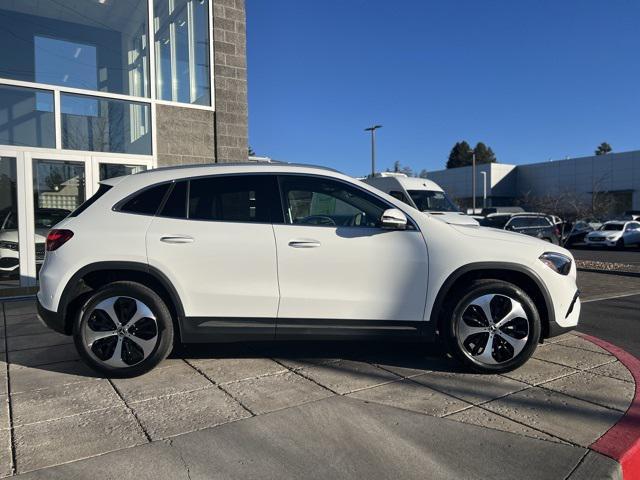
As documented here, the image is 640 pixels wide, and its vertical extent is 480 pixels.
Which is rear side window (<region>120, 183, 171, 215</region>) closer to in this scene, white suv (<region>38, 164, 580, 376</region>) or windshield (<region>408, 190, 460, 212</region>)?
white suv (<region>38, 164, 580, 376</region>)

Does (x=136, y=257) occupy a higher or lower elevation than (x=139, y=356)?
higher

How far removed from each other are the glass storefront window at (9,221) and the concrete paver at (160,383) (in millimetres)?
5319

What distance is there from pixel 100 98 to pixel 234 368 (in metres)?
6.70

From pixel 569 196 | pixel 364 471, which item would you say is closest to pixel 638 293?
pixel 364 471

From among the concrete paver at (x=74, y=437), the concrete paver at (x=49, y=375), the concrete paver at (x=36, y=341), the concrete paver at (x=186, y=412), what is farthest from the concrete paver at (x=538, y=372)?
the concrete paver at (x=36, y=341)

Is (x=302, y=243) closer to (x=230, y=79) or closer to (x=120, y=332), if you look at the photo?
(x=120, y=332)

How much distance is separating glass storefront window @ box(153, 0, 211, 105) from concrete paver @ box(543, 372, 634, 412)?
813cm

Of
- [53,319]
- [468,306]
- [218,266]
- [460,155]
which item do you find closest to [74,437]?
[53,319]

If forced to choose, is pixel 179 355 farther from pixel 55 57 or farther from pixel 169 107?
pixel 55 57

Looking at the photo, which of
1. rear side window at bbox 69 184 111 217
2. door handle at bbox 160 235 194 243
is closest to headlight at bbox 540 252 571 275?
A: door handle at bbox 160 235 194 243

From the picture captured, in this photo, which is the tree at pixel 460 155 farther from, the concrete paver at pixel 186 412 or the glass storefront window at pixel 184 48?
the concrete paver at pixel 186 412

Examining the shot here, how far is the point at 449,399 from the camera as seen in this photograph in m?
3.79

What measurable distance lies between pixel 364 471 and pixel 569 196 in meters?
49.3

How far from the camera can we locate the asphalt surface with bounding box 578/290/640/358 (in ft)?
19.1
